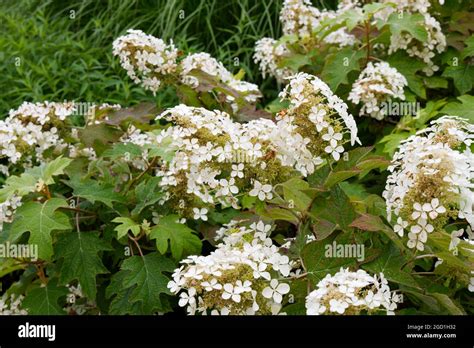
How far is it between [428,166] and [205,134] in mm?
613

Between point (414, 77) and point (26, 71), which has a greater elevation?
point (414, 77)

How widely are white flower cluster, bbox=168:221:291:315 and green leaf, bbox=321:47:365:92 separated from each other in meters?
1.33

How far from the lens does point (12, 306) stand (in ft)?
8.32

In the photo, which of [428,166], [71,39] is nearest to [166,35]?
[71,39]

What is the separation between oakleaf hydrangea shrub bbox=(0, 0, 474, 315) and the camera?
1802mm

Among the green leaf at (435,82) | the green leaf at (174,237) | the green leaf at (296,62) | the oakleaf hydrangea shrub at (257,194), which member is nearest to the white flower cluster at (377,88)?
the oakleaf hydrangea shrub at (257,194)

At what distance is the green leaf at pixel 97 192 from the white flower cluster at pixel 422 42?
1414mm

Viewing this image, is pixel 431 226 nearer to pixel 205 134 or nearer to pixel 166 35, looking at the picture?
pixel 205 134

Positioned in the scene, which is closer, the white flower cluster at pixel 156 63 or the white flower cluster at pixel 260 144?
the white flower cluster at pixel 260 144

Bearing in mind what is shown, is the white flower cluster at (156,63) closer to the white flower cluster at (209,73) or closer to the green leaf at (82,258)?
the white flower cluster at (209,73)

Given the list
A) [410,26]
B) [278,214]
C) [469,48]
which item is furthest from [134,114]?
[469,48]

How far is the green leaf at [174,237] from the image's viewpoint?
86.2 inches

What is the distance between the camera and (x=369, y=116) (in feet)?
10.2

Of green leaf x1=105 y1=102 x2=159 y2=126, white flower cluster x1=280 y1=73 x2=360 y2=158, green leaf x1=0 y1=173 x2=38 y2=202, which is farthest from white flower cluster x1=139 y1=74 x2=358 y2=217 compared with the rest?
green leaf x1=105 y1=102 x2=159 y2=126
